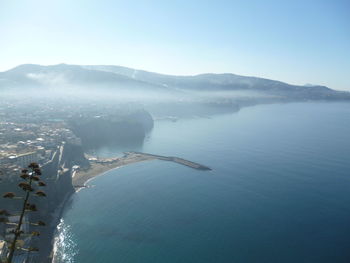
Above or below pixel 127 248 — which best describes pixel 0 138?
above

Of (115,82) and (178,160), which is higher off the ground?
(115,82)

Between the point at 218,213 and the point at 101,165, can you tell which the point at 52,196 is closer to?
the point at 101,165

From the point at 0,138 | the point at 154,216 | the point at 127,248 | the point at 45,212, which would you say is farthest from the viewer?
the point at 0,138

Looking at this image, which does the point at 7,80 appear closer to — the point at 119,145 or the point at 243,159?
the point at 119,145

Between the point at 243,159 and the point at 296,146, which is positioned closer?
the point at 243,159

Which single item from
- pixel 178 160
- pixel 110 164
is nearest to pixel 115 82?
pixel 178 160

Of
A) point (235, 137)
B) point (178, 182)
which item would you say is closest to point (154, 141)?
point (235, 137)

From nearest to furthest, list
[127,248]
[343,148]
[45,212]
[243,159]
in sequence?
[127,248], [45,212], [243,159], [343,148]

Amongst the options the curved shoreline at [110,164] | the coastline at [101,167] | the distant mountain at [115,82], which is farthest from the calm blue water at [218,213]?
the distant mountain at [115,82]
